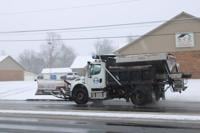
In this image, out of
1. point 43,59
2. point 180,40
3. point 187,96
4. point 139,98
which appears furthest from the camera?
point 43,59

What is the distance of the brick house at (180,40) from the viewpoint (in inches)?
1816

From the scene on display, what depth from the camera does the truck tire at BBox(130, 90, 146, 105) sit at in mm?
24922

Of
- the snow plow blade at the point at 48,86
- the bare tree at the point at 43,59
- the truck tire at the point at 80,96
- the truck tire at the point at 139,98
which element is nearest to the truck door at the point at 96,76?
the truck tire at the point at 80,96

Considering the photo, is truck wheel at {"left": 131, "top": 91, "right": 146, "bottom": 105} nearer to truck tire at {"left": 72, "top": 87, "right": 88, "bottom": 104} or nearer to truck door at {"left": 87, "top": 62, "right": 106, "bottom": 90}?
truck door at {"left": 87, "top": 62, "right": 106, "bottom": 90}

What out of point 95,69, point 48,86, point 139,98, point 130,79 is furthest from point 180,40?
point 139,98

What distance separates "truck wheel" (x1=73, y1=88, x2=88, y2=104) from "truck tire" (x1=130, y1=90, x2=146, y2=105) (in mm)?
3143

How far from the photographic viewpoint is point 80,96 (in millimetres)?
27500

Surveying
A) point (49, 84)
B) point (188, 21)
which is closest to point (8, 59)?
point (188, 21)

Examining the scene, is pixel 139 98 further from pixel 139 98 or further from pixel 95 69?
pixel 95 69

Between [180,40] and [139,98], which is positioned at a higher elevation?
[180,40]

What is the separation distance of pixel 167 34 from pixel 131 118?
3025cm

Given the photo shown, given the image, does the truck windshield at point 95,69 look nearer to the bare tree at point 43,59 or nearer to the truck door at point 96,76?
the truck door at point 96,76

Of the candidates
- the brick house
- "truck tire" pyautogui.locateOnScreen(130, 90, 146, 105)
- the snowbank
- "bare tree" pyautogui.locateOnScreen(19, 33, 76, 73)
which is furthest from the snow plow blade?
"bare tree" pyautogui.locateOnScreen(19, 33, 76, 73)

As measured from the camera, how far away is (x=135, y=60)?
2542 cm
